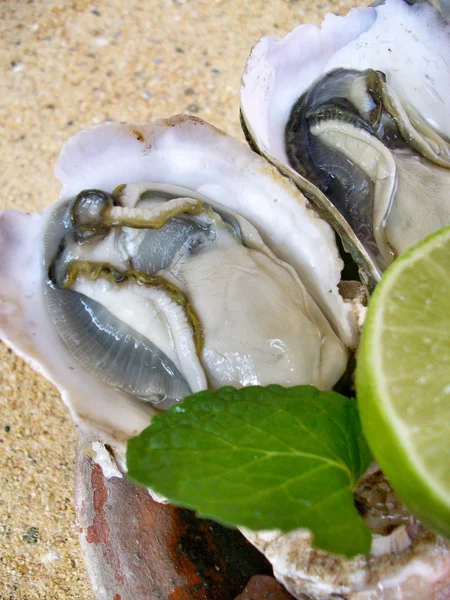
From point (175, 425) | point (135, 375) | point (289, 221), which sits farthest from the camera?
point (289, 221)

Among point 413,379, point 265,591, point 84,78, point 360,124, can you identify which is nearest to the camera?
point 413,379

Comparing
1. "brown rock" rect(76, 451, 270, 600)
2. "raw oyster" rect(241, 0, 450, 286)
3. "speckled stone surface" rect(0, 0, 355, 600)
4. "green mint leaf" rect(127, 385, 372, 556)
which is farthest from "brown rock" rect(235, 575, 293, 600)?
"speckled stone surface" rect(0, 0, 355, 600)

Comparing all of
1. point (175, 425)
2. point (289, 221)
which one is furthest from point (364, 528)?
point (289, 221)

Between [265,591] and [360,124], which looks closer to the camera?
[265,591]

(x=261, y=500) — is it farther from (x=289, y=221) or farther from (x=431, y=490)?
(x=289, y=221)

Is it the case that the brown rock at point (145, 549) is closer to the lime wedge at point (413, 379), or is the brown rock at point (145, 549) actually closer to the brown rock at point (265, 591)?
the brown rock at point (265, 591)

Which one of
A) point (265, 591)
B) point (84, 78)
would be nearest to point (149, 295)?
point (265, 591)

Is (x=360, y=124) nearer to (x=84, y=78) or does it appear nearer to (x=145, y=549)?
(x=145, y=549)

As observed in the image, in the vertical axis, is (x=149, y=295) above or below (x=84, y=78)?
above
